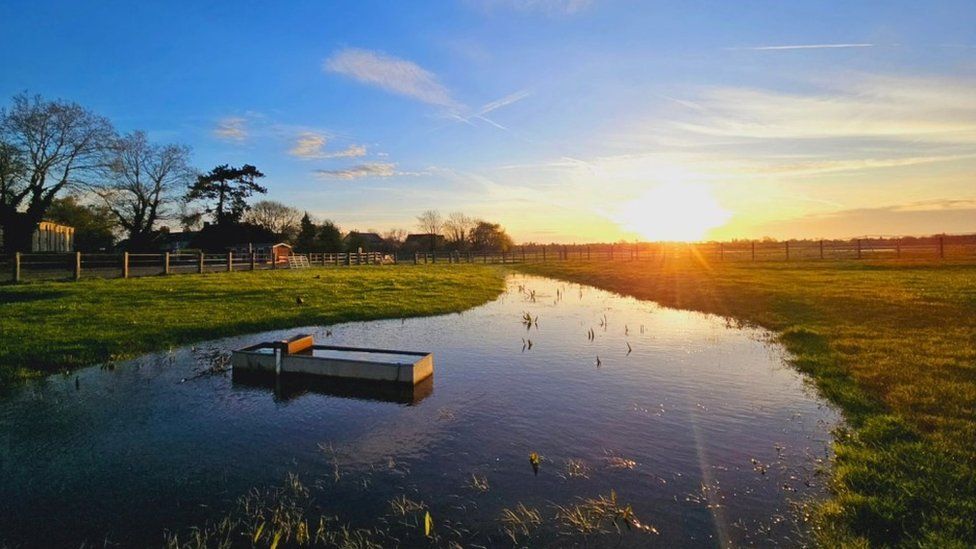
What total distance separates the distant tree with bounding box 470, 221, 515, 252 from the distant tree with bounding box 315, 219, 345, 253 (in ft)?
103

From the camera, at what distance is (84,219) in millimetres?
57281

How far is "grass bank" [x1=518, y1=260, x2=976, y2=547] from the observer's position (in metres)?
4.79

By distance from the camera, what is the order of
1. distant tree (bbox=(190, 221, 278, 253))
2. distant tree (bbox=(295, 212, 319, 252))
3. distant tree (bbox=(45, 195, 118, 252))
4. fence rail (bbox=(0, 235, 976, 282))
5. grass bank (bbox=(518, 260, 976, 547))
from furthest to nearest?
distant tree (bbox=(295, 212, 319, 252)) → distant tree (bbox=(190, 221, 278, 253)) → distant tree (bbox=(45, 195, 118, 252)) → fence rail (bbox=(0, 235, 976, 282)) → grass bank (bbox=(518, 260, 976, 547))

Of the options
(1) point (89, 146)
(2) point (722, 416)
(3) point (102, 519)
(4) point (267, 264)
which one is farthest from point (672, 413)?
(1) point (89, 146)

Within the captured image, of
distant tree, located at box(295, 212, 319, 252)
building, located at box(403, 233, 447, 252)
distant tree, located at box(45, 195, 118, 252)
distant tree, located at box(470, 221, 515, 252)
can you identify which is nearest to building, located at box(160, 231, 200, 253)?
distant tree, located at box(45, 195, 118, 252)

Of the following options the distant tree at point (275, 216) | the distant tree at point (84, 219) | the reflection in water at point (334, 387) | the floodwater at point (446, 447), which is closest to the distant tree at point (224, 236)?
the distant tree at point (84, 219)

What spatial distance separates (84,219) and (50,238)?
15.5 metres

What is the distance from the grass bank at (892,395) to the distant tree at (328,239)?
193ft

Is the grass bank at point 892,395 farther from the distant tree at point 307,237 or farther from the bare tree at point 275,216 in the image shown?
the bare tree at point 275,216

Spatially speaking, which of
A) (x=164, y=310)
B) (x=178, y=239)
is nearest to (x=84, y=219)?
(x=178, y=239)

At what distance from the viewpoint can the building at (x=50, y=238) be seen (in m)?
41.1

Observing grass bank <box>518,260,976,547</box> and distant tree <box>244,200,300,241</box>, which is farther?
distant tree <box>244,200,300,241</box>

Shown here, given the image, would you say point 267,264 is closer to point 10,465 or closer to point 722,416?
point 10,465

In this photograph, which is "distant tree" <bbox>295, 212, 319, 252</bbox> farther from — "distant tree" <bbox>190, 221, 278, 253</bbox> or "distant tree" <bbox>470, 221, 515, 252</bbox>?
"distant tree" <bbox>470, 221, 515, 252</bbox>
